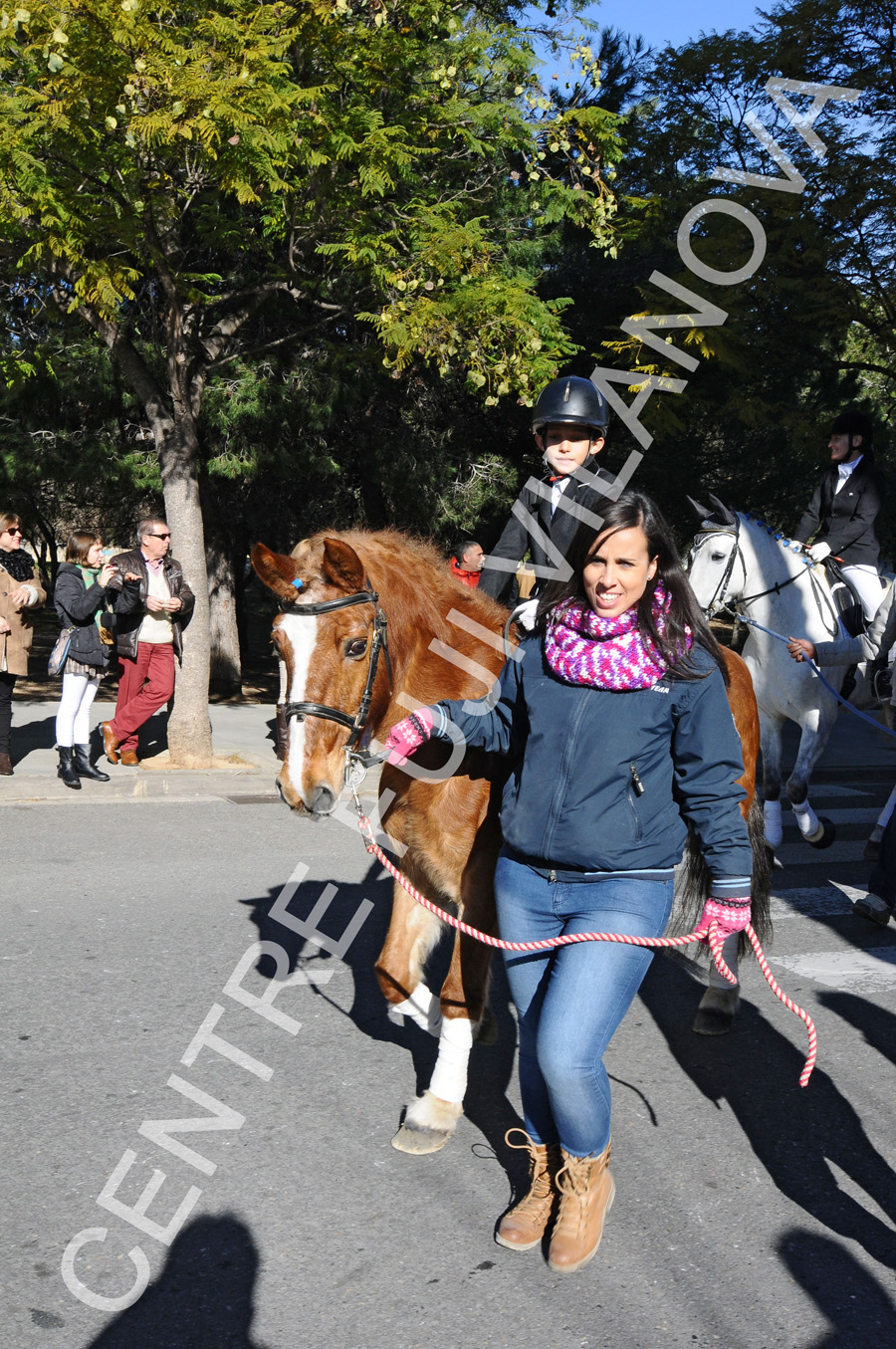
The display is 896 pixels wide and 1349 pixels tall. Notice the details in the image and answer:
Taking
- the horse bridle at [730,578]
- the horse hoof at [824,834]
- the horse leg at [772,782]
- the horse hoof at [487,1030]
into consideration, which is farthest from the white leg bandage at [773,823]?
the horse hoof at [487,1030]

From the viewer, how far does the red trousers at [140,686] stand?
33.3ft

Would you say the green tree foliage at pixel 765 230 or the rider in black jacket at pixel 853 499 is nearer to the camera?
the rider in black jacket at pixel 853 499

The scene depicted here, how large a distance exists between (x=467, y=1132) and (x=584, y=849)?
1.49m

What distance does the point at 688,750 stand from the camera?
3.07 meters

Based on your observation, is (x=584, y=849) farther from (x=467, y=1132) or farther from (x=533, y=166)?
(x=533, y=166)

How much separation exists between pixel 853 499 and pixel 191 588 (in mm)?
5832

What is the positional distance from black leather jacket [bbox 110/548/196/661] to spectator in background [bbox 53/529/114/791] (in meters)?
0.14

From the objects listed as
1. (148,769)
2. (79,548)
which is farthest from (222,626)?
(79,548)

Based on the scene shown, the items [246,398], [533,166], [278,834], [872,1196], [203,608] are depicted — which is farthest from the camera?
[246,398]

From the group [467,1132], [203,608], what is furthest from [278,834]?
[467,1132]

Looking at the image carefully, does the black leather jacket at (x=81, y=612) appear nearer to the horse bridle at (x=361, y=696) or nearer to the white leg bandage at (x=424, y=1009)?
the white leg bandage at (x=424, y=1009)

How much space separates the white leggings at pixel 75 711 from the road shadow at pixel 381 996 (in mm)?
3467

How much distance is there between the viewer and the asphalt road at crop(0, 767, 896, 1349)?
2.93 metres

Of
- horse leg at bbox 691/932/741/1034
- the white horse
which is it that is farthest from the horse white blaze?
the white horse
